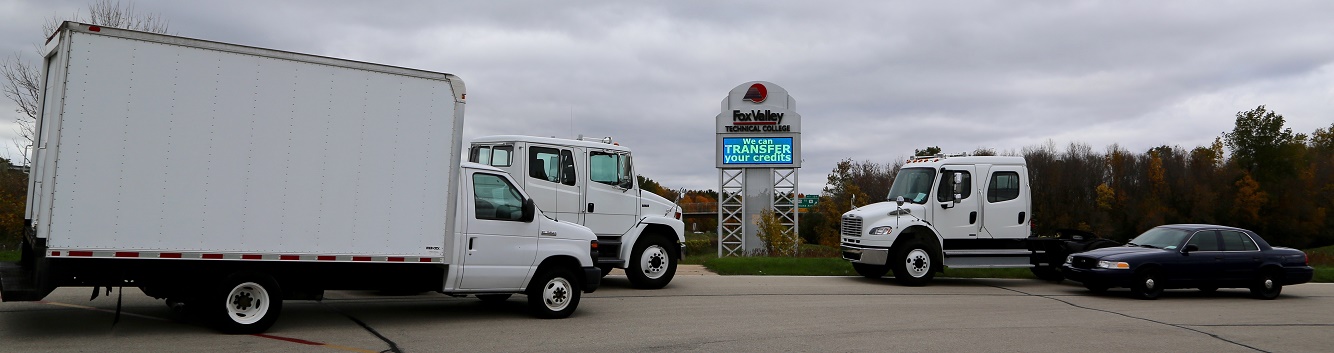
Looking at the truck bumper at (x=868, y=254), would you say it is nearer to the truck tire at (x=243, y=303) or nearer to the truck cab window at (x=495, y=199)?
the truck cab window at (x=495, y=199)

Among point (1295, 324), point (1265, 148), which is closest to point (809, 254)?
point (1295, 324)

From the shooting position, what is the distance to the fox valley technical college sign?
1158 inches

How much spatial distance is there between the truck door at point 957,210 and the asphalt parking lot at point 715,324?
214 cm

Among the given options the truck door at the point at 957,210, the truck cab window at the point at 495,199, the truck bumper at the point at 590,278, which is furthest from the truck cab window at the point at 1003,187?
the truck cab window at the point at 495,199

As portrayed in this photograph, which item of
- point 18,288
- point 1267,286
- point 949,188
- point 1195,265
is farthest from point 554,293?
point 1267,286

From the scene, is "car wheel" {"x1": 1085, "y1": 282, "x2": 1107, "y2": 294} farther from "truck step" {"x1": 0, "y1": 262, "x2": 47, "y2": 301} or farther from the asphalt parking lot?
"truck step" {"x1": 0, "y1": 262, "x2": 47, "y2": 301}

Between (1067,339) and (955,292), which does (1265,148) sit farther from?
(1067,339)

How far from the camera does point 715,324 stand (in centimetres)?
1094

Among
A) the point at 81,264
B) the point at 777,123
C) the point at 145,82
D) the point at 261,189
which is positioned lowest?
the point at 81,264

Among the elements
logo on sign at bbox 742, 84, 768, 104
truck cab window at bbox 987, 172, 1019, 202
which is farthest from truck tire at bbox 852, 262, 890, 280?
logo on sign at bbox 742, 84, 768, 104

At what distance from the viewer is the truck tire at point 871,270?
17045 millimetres

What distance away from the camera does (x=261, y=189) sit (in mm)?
8891

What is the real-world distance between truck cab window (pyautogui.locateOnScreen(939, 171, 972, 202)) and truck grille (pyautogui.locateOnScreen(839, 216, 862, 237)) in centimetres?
155

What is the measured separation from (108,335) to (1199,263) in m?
15.5
